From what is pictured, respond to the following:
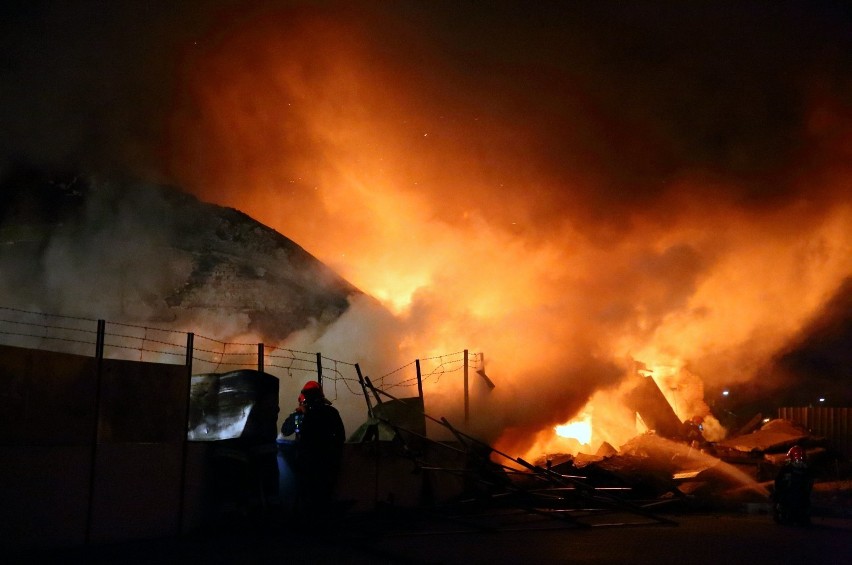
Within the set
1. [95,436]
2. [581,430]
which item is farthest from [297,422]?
[581,430]

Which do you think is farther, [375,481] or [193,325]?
[193,325]

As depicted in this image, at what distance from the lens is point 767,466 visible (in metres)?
Result: 18.7

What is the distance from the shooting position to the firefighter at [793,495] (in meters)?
12.6

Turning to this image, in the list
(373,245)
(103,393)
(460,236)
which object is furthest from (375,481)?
(373,245)

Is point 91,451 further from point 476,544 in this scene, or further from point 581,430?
point 581,430

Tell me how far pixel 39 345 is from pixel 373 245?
567 inches

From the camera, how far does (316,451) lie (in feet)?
36.6

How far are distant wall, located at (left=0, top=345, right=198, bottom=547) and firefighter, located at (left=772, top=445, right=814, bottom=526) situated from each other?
9.22m

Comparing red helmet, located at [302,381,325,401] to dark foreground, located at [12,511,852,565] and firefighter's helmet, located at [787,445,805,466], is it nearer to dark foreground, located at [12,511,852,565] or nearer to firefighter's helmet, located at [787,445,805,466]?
dark foreground, located at [12,511,852,565]

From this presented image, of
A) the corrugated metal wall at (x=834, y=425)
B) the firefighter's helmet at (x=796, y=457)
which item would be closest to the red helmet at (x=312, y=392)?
the firefighter's helmet at (x=796, y=457)

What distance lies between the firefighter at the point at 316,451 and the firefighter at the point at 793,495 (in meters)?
7.32

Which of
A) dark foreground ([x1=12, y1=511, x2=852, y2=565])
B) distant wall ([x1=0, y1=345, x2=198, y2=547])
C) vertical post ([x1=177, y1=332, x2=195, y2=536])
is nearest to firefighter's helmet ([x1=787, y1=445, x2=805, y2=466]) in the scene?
dark foreground ([x1=12, y1=511, x2=852, y2=565])

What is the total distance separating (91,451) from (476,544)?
4.72 metres

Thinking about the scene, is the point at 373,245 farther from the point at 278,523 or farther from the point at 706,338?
the point at 278,523
